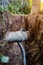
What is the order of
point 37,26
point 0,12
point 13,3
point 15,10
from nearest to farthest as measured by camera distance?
point 37,26 < point 0,12 < point 15,10 < point 13,3

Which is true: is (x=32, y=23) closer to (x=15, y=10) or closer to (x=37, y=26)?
(x=37, y=26)

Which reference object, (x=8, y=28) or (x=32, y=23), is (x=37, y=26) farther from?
(x=8, y=28)

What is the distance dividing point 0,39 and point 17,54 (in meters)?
0.45

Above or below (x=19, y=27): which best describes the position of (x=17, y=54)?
below

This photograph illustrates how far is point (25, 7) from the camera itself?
5340mm

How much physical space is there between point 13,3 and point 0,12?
99 centimetres

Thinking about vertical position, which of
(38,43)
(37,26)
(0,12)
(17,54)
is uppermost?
(0,12)

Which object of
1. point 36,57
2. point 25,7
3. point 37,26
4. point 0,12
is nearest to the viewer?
point 36,57

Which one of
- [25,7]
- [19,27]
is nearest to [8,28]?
[19,27]

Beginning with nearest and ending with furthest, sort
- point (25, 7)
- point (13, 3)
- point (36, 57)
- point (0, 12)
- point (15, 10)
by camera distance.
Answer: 1. point (36, 57)
2. point (0, 12)
3. point (15, 10)
4. point (13, 3)
5. point (25, 7)

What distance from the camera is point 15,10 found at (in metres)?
4.68

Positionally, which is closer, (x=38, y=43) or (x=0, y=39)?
(x=38, y=43)

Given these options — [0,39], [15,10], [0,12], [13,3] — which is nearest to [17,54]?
[0,39]

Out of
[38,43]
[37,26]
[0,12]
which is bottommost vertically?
[38,43]
